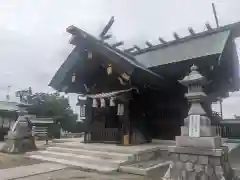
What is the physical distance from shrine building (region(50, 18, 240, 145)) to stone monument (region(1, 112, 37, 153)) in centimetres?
240

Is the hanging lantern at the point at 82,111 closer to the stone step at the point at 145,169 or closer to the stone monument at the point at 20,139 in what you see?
the stone monument at the point at 20,139

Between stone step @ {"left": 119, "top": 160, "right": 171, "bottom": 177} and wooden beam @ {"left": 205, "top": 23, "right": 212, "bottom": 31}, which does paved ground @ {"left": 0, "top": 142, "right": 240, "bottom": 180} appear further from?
wooden beam @ {"left": 205, "top": 23, "right": 212, "bottom": 31}

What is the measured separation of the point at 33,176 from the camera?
18.2ft

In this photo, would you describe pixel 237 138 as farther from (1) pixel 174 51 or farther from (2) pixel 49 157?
(2) pixel 49 157

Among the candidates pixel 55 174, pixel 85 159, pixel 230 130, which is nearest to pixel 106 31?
pixel 85 159

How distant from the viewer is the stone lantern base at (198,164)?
14.5 ft

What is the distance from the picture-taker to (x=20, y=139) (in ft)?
32.7

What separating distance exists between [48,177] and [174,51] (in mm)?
7712

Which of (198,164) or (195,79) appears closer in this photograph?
(198,164)

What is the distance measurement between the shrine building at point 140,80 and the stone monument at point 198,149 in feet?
10.2

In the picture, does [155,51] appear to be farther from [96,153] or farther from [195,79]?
[195,79]

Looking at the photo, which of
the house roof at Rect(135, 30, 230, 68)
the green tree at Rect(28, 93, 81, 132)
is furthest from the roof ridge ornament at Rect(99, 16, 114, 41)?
the green tree at Rect(28, 93, 81, 132)

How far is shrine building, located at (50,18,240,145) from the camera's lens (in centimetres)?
856

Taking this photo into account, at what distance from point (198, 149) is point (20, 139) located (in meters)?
8.38
